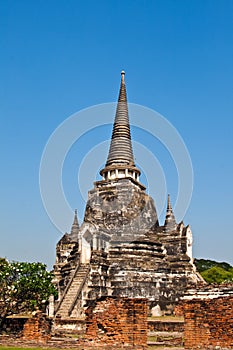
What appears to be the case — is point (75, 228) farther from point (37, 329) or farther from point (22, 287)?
point (37, 329)

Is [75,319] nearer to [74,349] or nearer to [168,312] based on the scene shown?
[168,312]

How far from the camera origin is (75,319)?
2822 centimetres

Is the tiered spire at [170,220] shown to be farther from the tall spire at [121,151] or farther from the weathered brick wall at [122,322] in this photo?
the weathered brick wall at [122,322]

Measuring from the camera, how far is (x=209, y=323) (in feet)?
38.3

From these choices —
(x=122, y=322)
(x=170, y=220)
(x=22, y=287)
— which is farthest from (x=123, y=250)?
(x=122, y=322)

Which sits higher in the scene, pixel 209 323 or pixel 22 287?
pixel 22 287

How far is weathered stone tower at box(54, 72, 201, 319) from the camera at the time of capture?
3328cm

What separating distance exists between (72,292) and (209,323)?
21.6 metres

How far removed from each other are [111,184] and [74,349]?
2491 cm

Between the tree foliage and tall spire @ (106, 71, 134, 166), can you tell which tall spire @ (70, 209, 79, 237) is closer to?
tall spire @ (106, 71, 134, 166)

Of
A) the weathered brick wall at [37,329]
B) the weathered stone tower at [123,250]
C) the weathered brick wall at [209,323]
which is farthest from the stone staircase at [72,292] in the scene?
the weathered brick wall at [209,323]

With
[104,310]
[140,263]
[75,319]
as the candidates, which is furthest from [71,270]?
[104,310]

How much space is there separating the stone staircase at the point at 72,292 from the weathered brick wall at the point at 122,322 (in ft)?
57.3

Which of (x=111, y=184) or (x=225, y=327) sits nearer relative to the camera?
(x=225, y=327)
